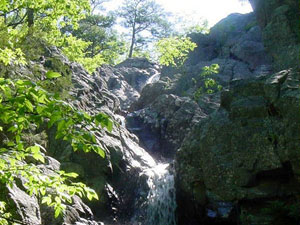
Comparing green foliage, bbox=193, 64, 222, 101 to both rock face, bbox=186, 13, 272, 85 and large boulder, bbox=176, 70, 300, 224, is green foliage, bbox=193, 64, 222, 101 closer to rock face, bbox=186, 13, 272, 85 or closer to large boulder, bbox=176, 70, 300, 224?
rock face, bbox=186, 13, 272, 85

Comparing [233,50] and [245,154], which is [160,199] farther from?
[233,50]

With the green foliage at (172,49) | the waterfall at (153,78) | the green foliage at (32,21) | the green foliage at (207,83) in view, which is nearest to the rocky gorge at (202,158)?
the green foliage at (32,21)

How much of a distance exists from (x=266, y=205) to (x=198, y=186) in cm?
267

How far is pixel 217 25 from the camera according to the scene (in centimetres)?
3616

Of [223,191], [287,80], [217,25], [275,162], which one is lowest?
[223,191]

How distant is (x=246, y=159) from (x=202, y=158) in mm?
1712

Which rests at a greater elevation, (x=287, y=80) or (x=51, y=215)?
(x=287, y=80)

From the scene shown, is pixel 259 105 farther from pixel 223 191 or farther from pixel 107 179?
pixel 107 179

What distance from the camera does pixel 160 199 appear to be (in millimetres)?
14227

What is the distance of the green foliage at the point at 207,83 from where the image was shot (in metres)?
23.5

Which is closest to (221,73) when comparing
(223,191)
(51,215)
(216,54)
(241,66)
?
(241,66)

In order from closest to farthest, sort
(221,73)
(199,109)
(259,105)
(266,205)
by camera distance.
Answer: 1. (266,205)
2. (259,105)
3. (199,109)
4. (221,73)

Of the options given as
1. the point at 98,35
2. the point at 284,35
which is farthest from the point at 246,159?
the point at 98,35

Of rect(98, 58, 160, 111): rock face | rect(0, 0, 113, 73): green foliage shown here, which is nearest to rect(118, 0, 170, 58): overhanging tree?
rect(98, 58, 160, 111): rock face
